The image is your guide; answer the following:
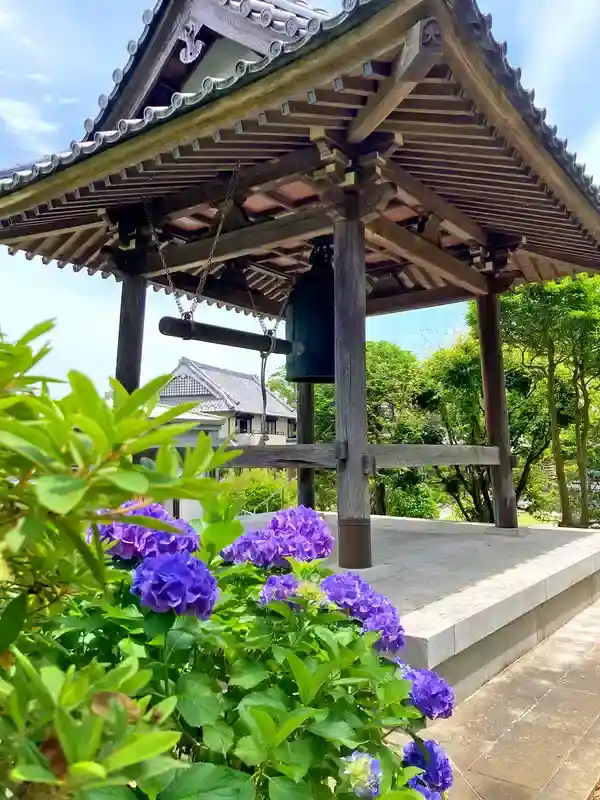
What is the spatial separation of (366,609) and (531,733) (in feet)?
5.01

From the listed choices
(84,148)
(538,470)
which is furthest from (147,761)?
(538,470)

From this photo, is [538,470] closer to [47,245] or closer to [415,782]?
[47,245]

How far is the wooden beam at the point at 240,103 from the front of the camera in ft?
6.95

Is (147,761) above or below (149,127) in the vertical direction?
below

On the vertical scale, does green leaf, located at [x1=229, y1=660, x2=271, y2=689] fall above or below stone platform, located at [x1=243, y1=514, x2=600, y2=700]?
above

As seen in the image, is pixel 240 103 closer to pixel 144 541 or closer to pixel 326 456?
pixel 326 456

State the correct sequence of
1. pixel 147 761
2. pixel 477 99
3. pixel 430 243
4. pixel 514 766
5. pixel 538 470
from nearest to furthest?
pixel 147 761, pixel 514 766, pixel 477 99, pixel 430 243, pixel 538 470

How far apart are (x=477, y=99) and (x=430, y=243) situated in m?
1.72

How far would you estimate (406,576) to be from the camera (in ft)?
10.8

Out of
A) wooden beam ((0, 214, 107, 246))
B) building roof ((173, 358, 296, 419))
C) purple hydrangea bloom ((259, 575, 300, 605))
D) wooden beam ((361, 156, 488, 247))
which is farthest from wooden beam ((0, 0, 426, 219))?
building roof ((173, 358, 296, 419))

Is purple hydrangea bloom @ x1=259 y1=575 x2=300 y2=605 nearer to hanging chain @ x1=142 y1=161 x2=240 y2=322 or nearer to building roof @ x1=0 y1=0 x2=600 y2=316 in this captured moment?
building roof @ x1=0 y1=0 x2=600 y2=316

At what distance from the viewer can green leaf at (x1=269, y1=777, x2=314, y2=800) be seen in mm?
807

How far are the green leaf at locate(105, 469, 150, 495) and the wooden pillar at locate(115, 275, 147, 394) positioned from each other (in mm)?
3823

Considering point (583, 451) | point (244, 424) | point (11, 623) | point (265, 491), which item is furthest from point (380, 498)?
point (244, 424)
